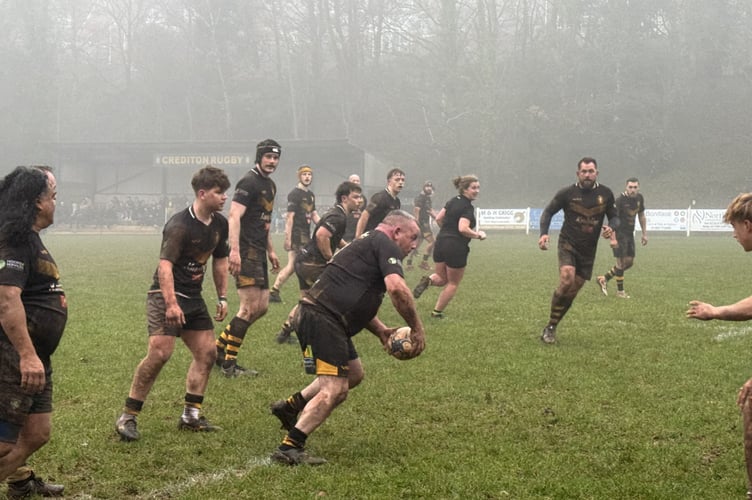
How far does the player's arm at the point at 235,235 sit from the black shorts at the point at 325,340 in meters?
2.38

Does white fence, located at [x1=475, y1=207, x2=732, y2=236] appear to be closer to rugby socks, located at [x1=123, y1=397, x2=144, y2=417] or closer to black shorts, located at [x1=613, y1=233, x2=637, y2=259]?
black shorts, located at [x1=613, y1=233, x2=637, y2=259]

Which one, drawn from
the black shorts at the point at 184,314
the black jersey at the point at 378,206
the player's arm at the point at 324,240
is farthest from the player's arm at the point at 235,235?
the black jersey at the point at 378,206

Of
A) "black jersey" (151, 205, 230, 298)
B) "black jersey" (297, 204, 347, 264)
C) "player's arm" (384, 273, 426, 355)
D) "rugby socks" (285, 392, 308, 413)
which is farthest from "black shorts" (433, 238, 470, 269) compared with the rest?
"player's arm" (384, 273, 426, 355)

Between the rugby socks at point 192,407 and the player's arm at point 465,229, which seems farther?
the player's arm at point 465,229

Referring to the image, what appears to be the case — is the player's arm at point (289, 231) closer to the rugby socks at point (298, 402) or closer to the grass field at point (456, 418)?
the grass field at point (456, 418)

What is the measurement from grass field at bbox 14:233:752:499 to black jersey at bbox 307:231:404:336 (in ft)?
3.32

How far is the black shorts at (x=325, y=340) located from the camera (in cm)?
492

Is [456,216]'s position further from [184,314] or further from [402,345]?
[402,345]

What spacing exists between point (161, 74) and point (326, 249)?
67708mm

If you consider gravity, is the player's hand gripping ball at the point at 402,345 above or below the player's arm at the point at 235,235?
below

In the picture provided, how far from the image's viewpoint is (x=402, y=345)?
4.93m

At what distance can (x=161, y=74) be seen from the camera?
70.2m

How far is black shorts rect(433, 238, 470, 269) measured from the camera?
10.9 metres

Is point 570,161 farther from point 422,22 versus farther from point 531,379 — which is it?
point 531,379
